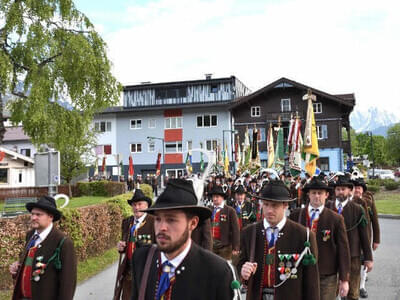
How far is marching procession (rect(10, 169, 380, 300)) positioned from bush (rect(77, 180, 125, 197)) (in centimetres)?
2451

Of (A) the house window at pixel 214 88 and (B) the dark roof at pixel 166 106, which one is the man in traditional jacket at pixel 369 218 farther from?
(A) the house window at pixel 214 88

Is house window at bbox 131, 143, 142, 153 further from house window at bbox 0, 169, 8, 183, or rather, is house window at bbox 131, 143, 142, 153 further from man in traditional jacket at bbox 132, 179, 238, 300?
man in traditional jacket at bbox 132, 179, 238, 300

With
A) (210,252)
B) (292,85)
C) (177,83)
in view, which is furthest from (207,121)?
(210,252)

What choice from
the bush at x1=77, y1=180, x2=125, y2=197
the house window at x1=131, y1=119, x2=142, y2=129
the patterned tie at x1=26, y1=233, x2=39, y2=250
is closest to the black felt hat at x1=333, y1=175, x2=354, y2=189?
the patterned tie at x1=26, y1=233, x2=39, y2=250

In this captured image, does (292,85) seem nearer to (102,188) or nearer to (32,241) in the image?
(102,188)

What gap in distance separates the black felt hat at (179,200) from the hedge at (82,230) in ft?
19.6

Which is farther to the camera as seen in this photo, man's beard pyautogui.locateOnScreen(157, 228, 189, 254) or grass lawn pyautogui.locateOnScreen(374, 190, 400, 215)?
grass lawn pyautogui.locateOnScreen(374, 190, 400, 215)

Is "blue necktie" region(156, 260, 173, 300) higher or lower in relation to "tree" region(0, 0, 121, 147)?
lower

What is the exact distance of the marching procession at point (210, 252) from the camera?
109 inches

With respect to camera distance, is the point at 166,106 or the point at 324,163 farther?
the point at 166,106

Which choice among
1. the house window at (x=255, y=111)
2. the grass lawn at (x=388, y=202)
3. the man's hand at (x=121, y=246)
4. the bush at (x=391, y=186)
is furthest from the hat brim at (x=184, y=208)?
the house window at (x=255, y=111)

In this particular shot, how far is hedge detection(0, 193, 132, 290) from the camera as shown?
7777mm

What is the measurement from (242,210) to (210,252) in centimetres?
840

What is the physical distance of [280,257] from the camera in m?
4.23
